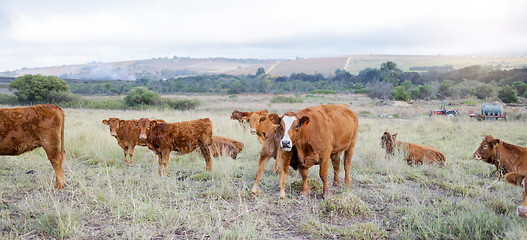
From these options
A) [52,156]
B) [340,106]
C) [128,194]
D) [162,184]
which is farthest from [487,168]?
[52,156]

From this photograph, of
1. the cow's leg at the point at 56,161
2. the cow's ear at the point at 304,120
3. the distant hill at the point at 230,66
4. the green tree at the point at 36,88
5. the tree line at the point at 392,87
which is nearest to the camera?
the cow's ear at the point at 304,120

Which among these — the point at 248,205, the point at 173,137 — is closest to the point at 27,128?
the point at 173,137

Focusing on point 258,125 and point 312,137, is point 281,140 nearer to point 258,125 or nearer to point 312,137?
point 312,137

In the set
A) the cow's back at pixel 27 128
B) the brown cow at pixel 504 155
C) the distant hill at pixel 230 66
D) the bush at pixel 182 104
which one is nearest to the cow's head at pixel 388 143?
the brown cow at pixel 504 155

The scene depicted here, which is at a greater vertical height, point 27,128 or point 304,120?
point 304,120

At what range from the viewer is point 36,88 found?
29531mm

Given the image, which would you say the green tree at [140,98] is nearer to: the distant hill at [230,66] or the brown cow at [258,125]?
the brown cow at [258,125]

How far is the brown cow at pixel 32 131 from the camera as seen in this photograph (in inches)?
240

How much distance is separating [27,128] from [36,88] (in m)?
27.9

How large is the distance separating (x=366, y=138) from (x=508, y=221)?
8.37 m

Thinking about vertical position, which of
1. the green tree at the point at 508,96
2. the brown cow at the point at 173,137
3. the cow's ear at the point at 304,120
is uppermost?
the cow's ear at the point at 304,120

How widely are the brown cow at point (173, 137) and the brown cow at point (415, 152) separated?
4.96m

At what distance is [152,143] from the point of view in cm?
789

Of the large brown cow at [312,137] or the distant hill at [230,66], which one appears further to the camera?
the distant hill at [230,66]
